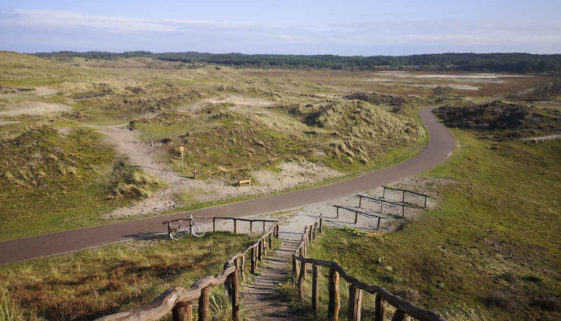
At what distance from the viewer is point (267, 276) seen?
11.8 meters

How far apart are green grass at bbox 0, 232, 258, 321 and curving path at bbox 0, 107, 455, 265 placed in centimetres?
111

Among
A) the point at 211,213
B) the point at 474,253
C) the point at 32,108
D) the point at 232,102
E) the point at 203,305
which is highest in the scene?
the point at 232,102

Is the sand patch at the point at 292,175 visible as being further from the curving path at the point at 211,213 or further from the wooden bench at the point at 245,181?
the curving path at the point at 211,213

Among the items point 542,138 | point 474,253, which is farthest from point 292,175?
point 542,138

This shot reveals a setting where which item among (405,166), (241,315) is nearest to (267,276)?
(241,315)

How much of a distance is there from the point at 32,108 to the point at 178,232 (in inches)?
1640

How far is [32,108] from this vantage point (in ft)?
148

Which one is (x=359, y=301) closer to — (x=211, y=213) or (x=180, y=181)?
(x=211, y=213)

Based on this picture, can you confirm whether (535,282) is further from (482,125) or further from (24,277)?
(482,125)

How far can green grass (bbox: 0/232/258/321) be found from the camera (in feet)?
27.2

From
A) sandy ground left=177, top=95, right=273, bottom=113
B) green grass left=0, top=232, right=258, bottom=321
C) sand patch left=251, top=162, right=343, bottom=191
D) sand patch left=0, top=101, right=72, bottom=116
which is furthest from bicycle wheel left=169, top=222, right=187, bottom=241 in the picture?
sand patch left=0, top=101, right=72, bottom=116

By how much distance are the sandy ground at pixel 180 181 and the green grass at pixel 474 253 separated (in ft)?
29.0

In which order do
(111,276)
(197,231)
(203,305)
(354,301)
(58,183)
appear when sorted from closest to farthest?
(203,305), (354,301), (111,276), (197,231), (58,183)

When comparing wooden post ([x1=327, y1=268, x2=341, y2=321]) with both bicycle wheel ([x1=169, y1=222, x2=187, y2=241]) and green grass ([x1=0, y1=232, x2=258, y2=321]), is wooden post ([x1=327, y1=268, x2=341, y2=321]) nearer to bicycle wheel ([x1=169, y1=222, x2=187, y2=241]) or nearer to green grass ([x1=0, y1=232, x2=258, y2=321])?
green grass ([x1=0, y1=232, x2=258, y2=321])
